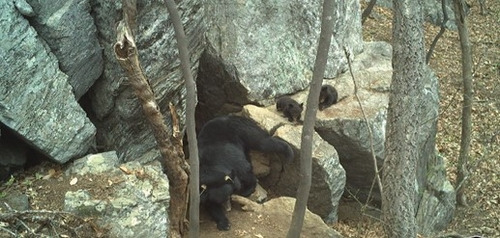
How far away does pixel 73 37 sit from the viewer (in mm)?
8336

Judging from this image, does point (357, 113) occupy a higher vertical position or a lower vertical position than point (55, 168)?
higher

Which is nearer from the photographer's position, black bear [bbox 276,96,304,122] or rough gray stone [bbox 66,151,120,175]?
rough gray stone [bbox 66,151,120,175]

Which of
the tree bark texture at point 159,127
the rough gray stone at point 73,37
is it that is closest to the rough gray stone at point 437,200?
the tree bark texture at point 159,127

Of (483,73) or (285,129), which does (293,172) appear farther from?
(483,73)

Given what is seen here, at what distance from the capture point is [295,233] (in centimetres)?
746

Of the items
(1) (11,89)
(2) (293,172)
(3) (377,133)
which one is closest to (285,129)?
(2) (293,172)

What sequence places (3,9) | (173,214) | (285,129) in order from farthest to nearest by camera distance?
(285,129)
(173,214)
(3,9)

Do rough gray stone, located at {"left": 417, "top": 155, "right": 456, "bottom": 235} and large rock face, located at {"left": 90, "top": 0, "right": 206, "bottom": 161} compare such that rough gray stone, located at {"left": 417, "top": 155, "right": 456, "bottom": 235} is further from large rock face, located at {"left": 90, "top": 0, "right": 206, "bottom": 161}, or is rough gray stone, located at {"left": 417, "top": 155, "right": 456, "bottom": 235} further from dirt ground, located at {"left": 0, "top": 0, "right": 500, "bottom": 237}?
large rock face, located at {"left": 90, "top": 0, "right": 206, "bottom": 161}

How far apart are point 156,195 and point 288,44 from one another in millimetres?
5530

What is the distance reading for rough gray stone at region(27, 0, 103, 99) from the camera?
8.00 meters

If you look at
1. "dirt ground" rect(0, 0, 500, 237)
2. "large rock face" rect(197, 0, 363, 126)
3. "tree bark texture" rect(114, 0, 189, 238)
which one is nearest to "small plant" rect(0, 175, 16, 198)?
"dirt ground" rect(0, 0, 500, 237)

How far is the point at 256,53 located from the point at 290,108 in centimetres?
144

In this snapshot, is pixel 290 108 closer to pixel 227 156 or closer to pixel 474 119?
pixel 227 156

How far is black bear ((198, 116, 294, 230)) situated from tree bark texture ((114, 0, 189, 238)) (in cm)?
80
